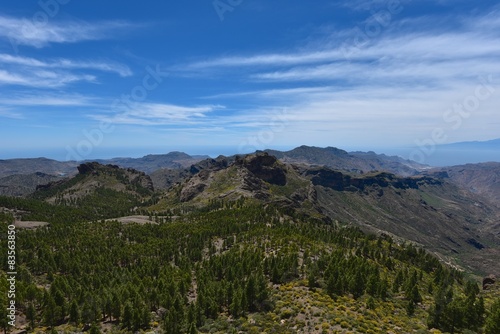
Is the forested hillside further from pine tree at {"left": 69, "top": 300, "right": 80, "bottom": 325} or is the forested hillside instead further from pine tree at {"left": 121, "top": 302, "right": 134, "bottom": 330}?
pine tree at {"left": 121, "top": 302, "right": 134, "bottom": 330}

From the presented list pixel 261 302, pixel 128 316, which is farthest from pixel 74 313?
pixel 261 302

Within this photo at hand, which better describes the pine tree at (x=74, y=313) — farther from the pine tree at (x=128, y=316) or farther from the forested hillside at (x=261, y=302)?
the pine tree at (x=128, y=316)

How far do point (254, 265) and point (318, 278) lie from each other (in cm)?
3330

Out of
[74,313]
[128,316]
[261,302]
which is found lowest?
[74,313]

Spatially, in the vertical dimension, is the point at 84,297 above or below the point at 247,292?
below

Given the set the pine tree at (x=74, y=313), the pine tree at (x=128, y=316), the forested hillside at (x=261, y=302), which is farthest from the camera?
the pine tree at (x=74, y=313)

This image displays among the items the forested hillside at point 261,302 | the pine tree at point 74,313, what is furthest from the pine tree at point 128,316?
the pine tree at point 74,313

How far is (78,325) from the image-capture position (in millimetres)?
106562

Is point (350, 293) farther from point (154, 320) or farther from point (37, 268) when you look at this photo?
point (37, 268)

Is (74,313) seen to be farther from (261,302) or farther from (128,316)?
(261,302)

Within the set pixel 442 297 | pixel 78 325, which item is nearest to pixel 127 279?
pixel 78 325

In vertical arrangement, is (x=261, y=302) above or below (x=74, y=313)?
above

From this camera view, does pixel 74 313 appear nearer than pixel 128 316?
No

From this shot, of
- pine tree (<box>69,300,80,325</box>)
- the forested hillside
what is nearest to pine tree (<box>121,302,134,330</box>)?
the forested hillside
